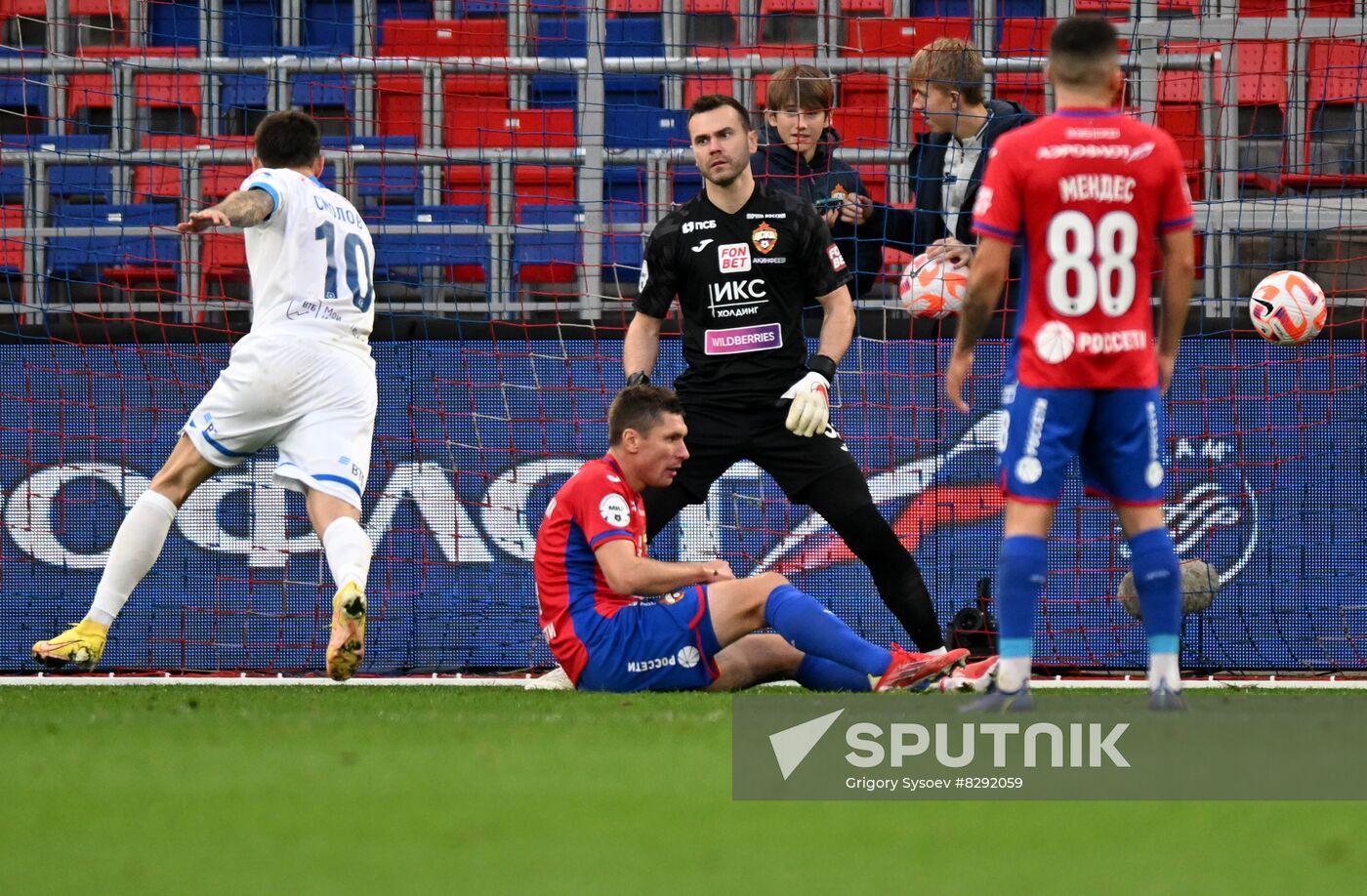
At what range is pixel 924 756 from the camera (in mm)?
3678

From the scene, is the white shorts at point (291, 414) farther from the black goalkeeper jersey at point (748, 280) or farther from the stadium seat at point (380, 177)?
the stadium seat at point (380, 177)

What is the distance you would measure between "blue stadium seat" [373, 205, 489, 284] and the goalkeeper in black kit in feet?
7.85

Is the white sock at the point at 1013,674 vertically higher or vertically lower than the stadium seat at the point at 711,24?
lower

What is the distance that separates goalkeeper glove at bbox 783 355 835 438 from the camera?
6.71 m

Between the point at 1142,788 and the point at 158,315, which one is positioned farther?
the point at 158,315

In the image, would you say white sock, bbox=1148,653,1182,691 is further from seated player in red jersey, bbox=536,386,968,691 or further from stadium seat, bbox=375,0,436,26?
stadium seat, bbox=375,0,436,26

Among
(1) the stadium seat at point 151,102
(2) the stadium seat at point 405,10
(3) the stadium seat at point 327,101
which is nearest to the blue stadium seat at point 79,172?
(1) the stadium seat at point 151,102

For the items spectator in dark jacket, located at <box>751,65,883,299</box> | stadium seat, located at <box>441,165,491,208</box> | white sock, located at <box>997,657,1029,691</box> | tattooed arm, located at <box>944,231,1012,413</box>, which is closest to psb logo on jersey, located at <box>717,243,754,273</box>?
spectator in dark jacket, located at <box>751,65,883,299</box>

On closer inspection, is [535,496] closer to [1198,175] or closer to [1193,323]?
[1193,323]

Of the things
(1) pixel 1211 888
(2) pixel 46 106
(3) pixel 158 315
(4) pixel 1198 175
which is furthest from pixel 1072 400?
(2) pixel 46 106

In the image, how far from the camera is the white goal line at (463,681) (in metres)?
7.34

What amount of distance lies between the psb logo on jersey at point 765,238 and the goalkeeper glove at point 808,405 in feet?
1.81

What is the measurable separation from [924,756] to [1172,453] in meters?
5.10

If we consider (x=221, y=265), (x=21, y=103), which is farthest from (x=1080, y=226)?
(x=21, y=103)
